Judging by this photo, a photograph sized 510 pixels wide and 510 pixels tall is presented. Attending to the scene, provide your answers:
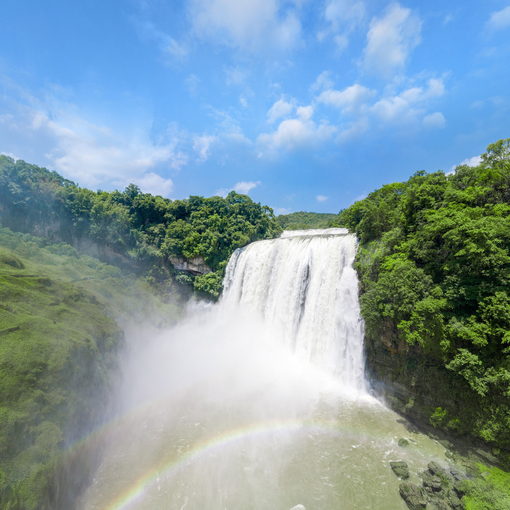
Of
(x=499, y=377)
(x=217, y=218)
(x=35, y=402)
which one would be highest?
(x=217, y=218)

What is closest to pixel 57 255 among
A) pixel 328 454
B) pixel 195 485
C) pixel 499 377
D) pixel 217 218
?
pixel 217 218

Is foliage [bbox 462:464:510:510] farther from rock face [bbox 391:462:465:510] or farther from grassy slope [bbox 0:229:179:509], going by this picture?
grassy slope [bbox 0:229:179:509]

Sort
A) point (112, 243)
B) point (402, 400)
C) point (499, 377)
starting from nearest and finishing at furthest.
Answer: point (499, 377) → point (402, 400) → point (112, 243)

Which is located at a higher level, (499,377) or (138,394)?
(499,377)

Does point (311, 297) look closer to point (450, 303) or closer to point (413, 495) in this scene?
point (450, 303)

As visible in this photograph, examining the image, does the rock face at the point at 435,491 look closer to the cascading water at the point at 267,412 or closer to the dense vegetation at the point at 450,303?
the cascading water at the point at 267,412

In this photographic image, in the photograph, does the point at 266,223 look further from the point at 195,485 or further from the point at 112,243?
the point at 195,485

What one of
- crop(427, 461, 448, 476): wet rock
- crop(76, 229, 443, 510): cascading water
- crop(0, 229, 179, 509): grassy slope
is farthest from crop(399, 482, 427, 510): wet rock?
crop(0, 229, 179, 509): grassy slope
